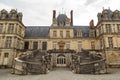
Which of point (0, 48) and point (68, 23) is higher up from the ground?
point (68, 23)

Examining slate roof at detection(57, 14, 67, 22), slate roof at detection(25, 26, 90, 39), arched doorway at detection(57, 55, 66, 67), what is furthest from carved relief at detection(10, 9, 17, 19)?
arched doorway at detection(57, 55, 66, 67)

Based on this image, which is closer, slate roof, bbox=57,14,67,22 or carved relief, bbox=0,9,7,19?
carved relief, bbox=0,9,7,19

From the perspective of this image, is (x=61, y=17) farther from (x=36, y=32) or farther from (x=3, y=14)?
(x=3, y=14)

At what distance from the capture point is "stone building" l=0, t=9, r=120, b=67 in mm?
24062

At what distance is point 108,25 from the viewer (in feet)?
82.3

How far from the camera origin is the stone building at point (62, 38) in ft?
78.9

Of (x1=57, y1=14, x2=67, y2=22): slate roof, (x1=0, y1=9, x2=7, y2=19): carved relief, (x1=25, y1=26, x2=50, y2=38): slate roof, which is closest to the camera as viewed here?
(x1=0, y1=9, x2=7, y2=19): carved relief

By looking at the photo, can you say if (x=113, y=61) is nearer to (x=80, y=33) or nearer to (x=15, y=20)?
(x=80, y=33)

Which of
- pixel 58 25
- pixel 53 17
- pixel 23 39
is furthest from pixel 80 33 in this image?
pixel 23 39

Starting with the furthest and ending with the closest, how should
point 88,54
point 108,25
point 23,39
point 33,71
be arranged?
point 23,39
point 108,25
point 88,54
point 33,71

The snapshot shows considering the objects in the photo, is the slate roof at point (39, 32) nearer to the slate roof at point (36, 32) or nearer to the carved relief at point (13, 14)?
the slate roof at point (36, 32)

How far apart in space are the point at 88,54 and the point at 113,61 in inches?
233

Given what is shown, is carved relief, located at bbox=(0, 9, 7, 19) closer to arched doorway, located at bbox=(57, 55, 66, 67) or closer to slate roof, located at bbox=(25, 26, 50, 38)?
slate roof, located at bbox=(25, 26, 50, 38)

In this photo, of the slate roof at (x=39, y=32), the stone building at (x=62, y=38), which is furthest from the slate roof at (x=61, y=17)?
the slate roof at (x=39, y=32)
